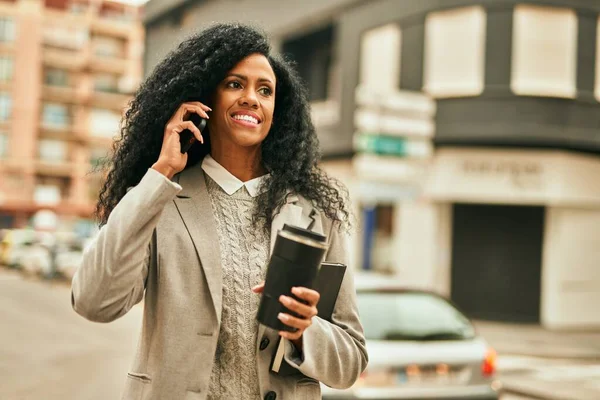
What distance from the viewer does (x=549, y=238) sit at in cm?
1795

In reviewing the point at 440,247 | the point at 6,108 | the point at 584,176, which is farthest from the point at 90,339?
the point at 6,108

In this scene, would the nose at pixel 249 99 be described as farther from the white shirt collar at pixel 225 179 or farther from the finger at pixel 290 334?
the finger at pixel 290 334

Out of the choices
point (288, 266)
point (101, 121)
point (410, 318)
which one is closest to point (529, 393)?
point (410, 318)

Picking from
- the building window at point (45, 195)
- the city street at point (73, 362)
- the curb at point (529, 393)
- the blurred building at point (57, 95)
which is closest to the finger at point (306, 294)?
the city street at point (73, 362)

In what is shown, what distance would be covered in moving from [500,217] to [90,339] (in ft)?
33.8

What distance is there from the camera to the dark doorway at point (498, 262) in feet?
59.4

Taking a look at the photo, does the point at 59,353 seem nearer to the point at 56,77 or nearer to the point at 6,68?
the point at 6,68

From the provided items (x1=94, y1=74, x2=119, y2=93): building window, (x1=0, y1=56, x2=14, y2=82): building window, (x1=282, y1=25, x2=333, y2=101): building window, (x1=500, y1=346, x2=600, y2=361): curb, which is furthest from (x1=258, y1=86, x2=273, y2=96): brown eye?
(x1=94, y1=74, x2=119, y2=93): building window

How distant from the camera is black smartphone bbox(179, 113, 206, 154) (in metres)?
2.09

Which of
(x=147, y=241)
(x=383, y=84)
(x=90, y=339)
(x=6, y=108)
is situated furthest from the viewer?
(x=6, y=108)

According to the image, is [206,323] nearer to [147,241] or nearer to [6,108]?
[147,241]

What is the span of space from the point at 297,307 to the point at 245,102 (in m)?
0.69

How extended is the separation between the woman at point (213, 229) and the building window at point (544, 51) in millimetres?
16583

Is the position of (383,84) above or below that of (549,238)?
above
